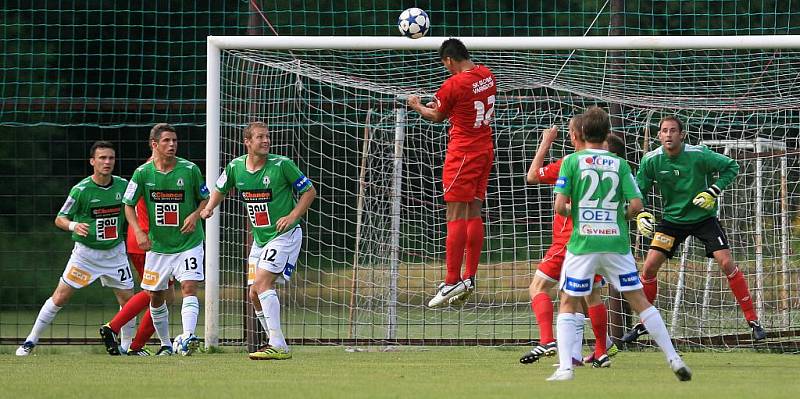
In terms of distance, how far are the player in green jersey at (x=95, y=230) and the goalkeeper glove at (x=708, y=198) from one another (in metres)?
5.15

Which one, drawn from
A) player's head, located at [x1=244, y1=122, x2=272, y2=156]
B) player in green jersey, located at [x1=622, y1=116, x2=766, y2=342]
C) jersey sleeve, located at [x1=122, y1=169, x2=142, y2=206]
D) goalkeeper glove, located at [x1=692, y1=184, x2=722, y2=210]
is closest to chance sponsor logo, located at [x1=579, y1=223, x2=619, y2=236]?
goalkeeper glove, located at [x1=692, y1=184, x2=722, y2=210]

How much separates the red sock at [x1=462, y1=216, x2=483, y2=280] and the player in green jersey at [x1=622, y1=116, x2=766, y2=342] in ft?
4.97

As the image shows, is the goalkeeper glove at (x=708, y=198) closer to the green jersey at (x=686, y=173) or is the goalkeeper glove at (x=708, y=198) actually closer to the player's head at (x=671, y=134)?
the green jersey at (x=686, y=173)

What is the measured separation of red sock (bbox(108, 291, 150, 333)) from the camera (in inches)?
443

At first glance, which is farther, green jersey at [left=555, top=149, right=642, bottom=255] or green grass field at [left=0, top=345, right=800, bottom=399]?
green jersey at [left=555, top=149, right=642, bottom=255]

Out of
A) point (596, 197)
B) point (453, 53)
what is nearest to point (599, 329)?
point (596, 197)

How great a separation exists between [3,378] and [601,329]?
4.24 m

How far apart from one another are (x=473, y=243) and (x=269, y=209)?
1805 millimetres

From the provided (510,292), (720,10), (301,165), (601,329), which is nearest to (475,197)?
(601,329)

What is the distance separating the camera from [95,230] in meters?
11.6

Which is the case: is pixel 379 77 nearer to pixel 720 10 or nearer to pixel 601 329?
pixel 601 329

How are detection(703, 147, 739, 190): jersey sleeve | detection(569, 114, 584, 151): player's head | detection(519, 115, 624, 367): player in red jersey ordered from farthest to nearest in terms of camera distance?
detection(703, 147, 739, 190): jersey sleeve
detection(519, 115, 624, 367): player in red jersey
detection(569, 114, 584, 151): player's head

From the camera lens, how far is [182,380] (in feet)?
26.7

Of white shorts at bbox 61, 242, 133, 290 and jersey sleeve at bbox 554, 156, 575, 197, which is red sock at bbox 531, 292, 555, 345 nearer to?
jersey sleeve at bbox 554, 156, 575, 197
